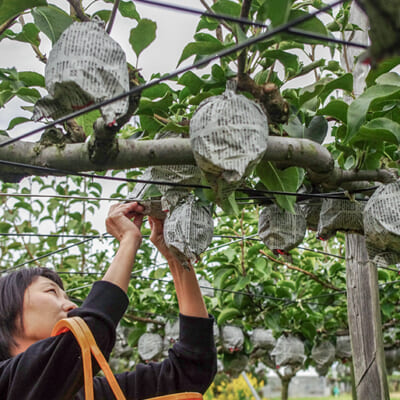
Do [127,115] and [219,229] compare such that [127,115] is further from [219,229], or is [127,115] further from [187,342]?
[219,229]

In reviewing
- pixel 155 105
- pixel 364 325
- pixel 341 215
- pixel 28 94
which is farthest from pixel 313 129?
pixel 364 325

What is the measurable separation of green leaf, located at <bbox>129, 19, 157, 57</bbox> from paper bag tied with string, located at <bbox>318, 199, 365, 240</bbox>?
469 mm

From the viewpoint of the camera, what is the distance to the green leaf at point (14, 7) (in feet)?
2.46

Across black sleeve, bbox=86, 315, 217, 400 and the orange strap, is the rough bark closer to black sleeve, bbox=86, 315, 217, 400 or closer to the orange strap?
the orange strap

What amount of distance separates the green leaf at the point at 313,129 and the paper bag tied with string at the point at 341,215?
148 mm

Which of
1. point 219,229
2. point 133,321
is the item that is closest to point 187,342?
point 219,229

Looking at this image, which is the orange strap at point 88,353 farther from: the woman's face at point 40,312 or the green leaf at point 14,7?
the green leaf at point 14,7

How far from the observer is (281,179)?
0.92 metres

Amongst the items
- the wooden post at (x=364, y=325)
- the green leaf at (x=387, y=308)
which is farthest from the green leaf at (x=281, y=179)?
the green leaf at (x=387, y=308)

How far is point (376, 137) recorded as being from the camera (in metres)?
0.87

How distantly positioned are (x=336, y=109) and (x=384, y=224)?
213mm

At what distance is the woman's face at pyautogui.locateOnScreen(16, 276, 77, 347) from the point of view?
3.21 ft

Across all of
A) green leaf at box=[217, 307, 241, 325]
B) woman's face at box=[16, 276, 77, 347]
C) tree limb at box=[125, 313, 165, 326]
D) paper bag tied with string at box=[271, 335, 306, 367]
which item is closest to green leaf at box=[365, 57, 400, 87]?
woman's face at box=[16, 276, 77, 347]

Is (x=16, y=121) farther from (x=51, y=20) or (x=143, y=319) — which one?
(x=143, y=319)
